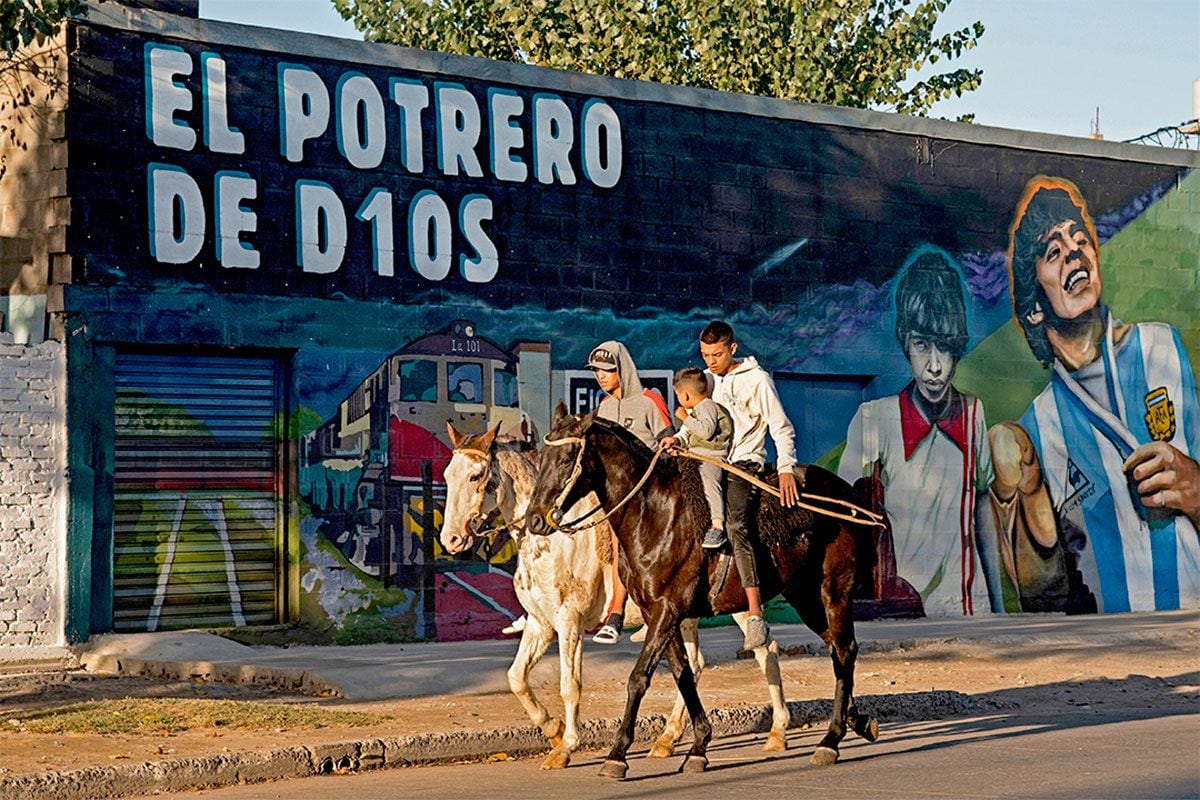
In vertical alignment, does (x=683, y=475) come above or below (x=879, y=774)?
above

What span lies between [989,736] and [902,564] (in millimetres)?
9672

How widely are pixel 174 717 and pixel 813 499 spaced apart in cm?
471

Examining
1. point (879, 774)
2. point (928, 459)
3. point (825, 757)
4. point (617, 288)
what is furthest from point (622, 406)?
point (928, 459)

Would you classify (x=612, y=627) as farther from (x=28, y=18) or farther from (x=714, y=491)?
(x=28, y=18)

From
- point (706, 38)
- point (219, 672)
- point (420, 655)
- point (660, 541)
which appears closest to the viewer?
point (660, 541)

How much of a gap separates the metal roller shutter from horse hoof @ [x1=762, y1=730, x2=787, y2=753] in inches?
A: 289

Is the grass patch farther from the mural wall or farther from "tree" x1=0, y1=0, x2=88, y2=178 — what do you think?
"tree" x1=0, y1=0, x2=88, y2=178

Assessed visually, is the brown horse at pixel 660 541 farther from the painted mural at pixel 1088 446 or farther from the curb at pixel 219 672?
the painted mural at pixel 1088 446

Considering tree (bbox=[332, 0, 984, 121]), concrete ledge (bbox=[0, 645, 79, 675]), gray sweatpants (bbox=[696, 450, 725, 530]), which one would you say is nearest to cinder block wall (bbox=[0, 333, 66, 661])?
concrete ledge (bbox=[0, 645, 79, 675])

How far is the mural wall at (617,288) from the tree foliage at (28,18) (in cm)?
70

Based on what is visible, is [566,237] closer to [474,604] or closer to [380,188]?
[380,188]

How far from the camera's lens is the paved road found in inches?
407

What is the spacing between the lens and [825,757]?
11633mm

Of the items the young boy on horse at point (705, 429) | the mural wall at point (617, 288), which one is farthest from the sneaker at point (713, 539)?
the mural wall at point (617, 288)
